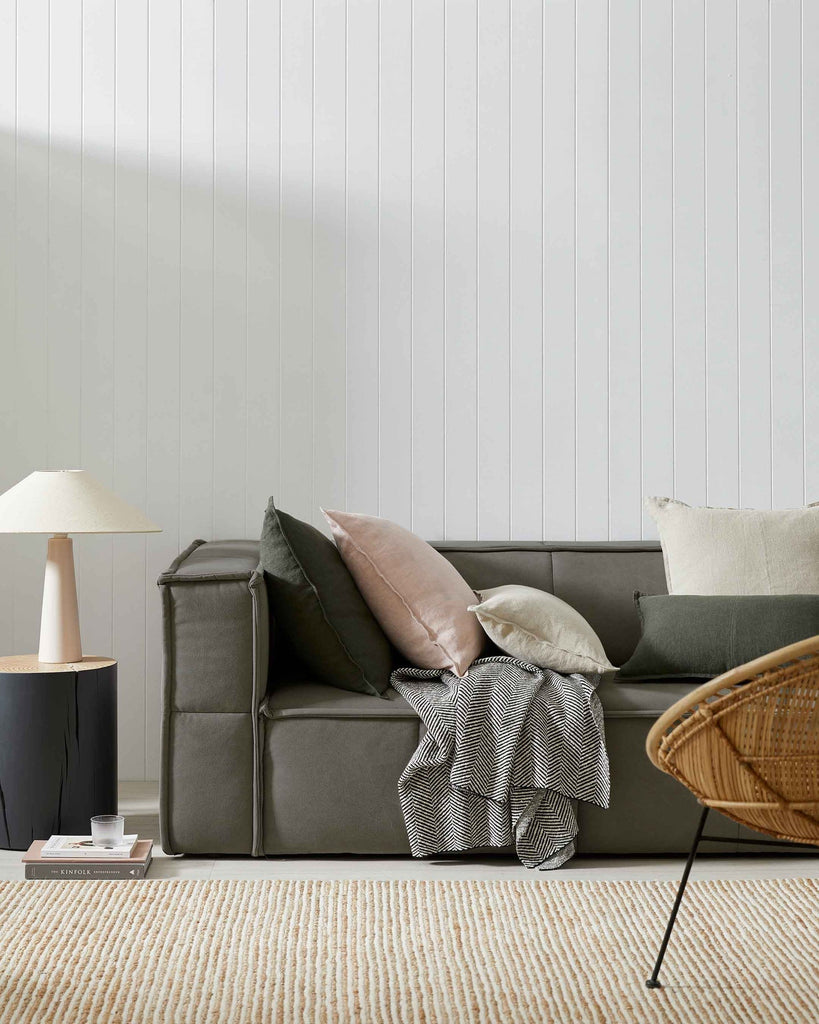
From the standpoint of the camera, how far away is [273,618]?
297 centimetres

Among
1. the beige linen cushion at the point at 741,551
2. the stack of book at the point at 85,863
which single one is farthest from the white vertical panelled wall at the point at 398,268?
the stack of book at the point at 85,863

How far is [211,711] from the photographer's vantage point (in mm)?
2744

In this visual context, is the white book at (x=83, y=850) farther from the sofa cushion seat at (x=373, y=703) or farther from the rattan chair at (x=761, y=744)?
the rattan chair at (x=761, y=744)

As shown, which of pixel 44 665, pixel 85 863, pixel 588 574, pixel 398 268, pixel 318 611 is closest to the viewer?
pixel 85 863

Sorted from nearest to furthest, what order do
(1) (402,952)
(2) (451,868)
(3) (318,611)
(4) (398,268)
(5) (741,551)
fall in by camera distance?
(1) (402,952) → (2) (451,868) → (3) (318,611) → (5) (741,551) → (4) (398,268)

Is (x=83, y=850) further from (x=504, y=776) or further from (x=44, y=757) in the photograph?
(x=504, y=776)

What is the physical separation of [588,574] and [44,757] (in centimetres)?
164

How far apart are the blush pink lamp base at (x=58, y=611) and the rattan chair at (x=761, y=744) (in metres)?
1.71

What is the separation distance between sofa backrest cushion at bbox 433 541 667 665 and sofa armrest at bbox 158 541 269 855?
905 mm

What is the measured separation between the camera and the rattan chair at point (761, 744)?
1.82 metres

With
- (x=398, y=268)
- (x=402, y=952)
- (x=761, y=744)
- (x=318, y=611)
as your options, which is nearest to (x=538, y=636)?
(x=318, y=611)

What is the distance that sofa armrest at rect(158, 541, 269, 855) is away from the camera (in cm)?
272

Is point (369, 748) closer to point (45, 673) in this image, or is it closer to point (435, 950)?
point (435, 950)

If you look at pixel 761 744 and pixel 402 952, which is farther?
pixel 402 952
